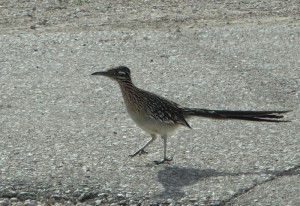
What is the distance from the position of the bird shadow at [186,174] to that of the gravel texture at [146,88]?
15mm

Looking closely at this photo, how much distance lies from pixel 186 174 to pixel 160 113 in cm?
56

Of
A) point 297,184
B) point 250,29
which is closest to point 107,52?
point 250,29

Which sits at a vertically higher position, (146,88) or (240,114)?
(240,114)

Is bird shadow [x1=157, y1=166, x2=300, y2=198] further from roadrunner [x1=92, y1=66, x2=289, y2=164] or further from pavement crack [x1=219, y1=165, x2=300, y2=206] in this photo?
roadrunner [x1=92, y1=66, x2=289, y2=164]

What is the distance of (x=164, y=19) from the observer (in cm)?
1234

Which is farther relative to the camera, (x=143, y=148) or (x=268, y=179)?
(x=143, y=148)

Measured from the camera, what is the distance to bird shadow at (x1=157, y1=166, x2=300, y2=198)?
7.06 metres

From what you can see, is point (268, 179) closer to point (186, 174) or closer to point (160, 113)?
point (186, 174)

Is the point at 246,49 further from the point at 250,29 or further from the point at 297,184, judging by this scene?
the point at 297,184

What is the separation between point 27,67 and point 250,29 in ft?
9.57

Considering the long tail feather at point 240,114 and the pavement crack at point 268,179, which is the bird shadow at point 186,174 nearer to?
the pavement crack at point 268,179

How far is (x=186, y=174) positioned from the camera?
23.9 feet

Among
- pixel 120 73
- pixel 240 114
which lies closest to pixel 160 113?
pixel 120 73

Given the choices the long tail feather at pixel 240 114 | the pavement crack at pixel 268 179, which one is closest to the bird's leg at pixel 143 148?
the long tail feather at pixel 240 114
